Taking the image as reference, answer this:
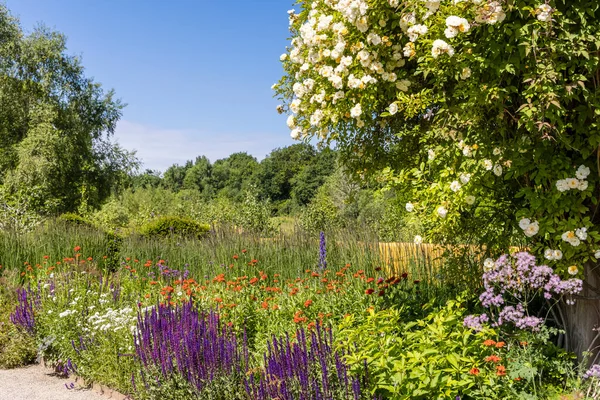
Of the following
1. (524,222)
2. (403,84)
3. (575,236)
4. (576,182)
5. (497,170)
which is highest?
(403,84)

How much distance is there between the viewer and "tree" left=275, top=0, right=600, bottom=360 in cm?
291

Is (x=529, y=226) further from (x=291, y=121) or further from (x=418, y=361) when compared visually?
(x=291, y=121)

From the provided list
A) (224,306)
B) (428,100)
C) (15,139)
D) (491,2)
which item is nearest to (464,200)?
(428,100)

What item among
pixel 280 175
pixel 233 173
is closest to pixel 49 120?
pixel 280 175

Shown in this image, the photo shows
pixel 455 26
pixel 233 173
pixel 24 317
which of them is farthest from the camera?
pixel 233 173

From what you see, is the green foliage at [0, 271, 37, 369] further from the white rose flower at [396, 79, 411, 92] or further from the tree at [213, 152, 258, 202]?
the tree at [213, 152, 258, 202]

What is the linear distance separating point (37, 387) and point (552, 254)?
4.28 metres

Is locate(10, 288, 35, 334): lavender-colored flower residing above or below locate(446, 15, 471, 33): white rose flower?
below

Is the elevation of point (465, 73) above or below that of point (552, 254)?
above

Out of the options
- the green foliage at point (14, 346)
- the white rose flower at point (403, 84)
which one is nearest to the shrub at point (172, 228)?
the green foliage at point (14, 346)

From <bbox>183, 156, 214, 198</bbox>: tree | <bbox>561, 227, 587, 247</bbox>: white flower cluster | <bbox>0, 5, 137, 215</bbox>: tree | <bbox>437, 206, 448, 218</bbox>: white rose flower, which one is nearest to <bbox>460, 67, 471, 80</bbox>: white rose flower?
<bbox>437, 206, 448, 218</bbox>: white rose flower

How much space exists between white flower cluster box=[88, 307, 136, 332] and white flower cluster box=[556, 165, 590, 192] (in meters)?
3.43

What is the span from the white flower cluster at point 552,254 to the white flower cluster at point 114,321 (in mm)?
3253

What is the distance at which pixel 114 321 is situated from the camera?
447 cm
